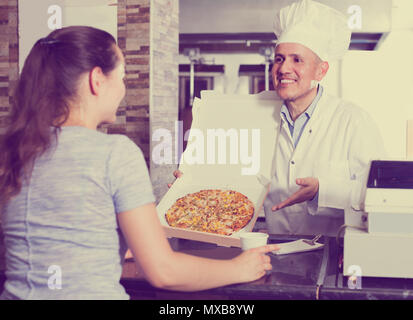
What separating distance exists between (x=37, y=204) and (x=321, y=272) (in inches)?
28.7

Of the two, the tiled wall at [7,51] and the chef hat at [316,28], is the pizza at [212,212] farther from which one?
the tiled wall at [7,51]

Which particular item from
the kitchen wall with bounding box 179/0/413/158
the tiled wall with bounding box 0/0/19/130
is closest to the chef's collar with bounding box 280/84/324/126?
the tiled wall with bounding box 0/0/19/130

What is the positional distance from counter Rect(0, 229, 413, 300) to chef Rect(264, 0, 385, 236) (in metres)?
0.61

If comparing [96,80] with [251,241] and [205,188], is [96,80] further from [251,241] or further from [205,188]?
[205,188]

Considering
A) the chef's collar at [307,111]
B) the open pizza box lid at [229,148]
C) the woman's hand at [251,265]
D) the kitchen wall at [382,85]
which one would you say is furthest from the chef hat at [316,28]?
the kitchen wall at [382,85]

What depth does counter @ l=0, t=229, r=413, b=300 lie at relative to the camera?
1.13m

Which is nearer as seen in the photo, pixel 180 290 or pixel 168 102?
pixel 180 290

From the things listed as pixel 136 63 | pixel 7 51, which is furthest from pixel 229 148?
pixel 7 51

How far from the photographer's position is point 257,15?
5.06 m

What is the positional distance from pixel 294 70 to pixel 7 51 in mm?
1492

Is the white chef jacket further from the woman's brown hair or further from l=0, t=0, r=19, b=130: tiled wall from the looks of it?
l=0, t=0, r=19, b=130: tiled wall

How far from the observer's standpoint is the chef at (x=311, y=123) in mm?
1994
